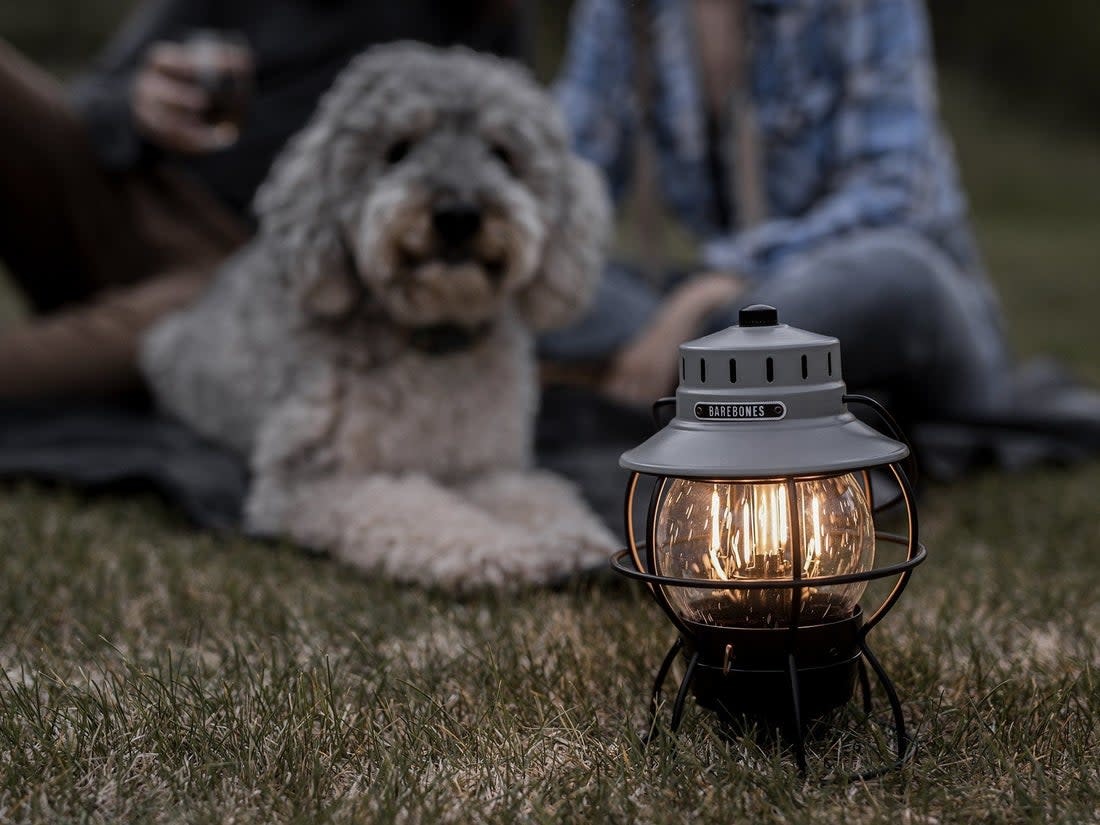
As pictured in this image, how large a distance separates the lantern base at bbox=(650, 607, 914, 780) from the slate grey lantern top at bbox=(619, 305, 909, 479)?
9.5 inches

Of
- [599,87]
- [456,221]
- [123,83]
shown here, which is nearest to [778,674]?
[456,221]

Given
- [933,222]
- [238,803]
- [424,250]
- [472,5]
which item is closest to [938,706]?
[238,803]

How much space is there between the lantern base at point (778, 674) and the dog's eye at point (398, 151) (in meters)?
1.61

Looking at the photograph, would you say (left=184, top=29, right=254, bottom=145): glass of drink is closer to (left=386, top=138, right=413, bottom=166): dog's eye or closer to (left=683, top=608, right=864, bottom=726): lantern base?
(left=386, top=138, right=413, bottom=166): dog's eye

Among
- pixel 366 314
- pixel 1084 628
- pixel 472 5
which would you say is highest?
pixel 472 5

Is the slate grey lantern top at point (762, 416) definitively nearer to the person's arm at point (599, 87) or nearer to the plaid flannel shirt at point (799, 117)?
the plaid flannel shirt at point (799, 117)

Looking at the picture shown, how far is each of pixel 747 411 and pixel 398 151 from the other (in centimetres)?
160

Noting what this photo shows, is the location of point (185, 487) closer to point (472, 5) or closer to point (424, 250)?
point (424, 250)

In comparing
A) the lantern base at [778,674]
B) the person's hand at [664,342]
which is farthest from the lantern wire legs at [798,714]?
the person's hand at [664,342]

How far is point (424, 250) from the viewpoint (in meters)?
2.54

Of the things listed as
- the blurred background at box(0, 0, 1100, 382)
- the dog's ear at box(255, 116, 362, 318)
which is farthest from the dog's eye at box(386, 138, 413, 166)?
the blurred background at box(0, 0, 1100, 382)

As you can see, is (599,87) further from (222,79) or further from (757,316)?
(757,316)

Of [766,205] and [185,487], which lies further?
[766,205]

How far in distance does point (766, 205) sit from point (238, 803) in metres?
3.33
